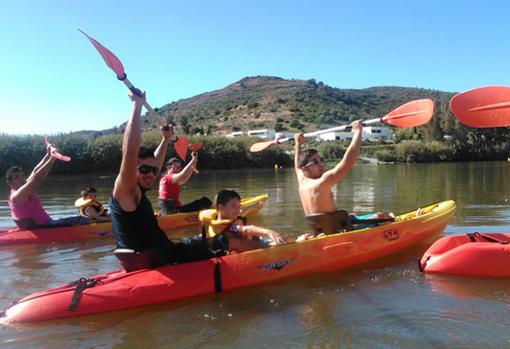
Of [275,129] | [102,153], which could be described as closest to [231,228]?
[102,153]

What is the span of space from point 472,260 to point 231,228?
121 inches

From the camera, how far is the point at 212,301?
18.3ft

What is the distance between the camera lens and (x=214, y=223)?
19.7 ft

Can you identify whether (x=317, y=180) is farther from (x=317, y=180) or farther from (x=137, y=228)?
(x=137, y=228)

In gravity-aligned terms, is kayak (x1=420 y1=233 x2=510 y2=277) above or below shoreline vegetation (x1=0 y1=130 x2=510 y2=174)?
below

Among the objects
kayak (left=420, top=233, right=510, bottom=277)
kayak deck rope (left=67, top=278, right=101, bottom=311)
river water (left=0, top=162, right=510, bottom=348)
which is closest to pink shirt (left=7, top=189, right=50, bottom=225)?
river water (left=0, top=162, right=510, bottom=348)

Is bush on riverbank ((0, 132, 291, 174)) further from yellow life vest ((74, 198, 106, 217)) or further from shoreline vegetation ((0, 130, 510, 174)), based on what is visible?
yellow life vest ((74, 198, 106, 217))

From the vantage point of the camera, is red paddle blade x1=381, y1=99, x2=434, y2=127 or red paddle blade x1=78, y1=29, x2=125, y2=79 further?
red paddle blade x1=381, y1=99, x2=434, y2=127

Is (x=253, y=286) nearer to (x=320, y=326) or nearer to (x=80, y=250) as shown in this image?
(x=320, y=326)

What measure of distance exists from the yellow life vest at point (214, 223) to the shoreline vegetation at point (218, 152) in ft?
111

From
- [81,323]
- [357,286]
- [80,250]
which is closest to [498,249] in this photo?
[357,286]

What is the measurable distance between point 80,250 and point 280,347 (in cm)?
566

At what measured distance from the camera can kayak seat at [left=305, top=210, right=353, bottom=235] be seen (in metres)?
6.82

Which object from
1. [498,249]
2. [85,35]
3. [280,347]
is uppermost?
[85,35]
